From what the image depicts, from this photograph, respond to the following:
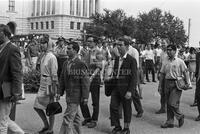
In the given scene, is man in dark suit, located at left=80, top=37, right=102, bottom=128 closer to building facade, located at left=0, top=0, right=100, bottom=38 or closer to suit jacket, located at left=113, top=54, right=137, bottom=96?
suit jacket, located at left=113, top=54, right=137, bottom=96

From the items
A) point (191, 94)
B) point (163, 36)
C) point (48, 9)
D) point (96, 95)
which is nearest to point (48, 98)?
point (96, 95)

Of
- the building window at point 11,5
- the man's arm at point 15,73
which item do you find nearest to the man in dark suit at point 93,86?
the man's arm at point 15,73

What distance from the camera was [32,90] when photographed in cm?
1223

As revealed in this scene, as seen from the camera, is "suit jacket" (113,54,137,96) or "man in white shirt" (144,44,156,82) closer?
"suit jacket" (113,54,137,96)

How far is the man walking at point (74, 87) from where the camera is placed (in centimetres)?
607

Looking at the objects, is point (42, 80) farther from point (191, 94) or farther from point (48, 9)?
point (48, 9)

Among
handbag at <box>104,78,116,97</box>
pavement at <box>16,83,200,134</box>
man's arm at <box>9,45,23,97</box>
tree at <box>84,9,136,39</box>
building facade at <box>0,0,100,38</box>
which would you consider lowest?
pavement at <box>16,83,200,134</box>

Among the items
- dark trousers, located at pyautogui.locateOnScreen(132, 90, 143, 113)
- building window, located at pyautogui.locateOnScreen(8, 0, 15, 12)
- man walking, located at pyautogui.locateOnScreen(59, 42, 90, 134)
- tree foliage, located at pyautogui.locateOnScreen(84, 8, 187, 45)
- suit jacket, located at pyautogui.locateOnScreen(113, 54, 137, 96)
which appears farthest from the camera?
building window, located at pyautogui.locateOnScreen(8, 0, 15, 12)

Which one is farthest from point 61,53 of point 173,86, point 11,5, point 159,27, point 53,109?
point 11,5

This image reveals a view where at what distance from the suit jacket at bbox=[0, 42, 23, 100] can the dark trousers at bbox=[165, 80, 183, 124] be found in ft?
12.4

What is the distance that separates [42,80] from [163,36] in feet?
204

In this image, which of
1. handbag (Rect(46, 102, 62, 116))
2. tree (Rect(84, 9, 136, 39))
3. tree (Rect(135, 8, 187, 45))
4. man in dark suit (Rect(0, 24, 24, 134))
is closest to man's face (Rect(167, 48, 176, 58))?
handbag (Rect(46, 102, 62, 116))

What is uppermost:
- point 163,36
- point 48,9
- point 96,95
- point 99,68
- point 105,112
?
point 48,9

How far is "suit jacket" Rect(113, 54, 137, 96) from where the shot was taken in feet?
22.4
